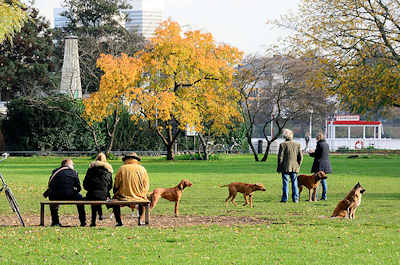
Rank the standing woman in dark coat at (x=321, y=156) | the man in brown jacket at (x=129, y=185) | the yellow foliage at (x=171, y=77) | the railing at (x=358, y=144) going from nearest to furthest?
the man in brown jacket at (x=129, y=185) → the standing woman in dark coat at (x=321, y=156) → the yellow foliage at (x=171, y=77) → the railing at (x=358, y=144)

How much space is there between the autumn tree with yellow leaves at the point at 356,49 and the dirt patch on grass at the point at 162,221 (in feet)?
→ 33.9

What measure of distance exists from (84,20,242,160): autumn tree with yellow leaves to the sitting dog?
1042 inches

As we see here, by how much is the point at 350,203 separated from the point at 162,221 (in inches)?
146

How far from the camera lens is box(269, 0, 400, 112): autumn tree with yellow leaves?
22.7 meters

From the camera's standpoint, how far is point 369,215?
14.2m

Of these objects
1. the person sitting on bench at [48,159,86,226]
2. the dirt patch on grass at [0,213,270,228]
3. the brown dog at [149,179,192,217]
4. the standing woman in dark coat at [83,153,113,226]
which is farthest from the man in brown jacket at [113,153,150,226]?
the brown dog at [149,179,192,217]

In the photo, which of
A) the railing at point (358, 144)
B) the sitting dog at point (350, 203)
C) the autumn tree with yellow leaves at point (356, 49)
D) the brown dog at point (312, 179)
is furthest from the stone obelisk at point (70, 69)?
the sitting dog at point (350, 203)

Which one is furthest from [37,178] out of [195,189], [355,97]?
[355,97]

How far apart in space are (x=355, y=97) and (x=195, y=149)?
30759 millimetres

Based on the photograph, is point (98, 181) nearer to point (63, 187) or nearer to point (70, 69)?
point (63, 187)

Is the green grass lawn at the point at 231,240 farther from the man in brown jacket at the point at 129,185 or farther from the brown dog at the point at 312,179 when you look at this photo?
the brown dog at the point at 312,179

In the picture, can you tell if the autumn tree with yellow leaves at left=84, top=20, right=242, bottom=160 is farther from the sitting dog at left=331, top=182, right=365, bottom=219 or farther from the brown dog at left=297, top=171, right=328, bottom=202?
the sitting dog at left=331, top=182, right=365, bottom=219

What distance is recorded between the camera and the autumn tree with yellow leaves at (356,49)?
2266 cm

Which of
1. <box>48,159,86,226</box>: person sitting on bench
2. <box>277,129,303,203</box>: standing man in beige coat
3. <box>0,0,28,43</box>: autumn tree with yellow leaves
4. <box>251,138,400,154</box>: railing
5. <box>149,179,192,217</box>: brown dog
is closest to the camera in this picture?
<box>48,159,86,226</box>: person sitting on bench
